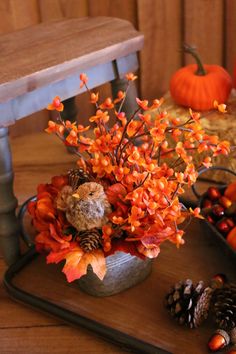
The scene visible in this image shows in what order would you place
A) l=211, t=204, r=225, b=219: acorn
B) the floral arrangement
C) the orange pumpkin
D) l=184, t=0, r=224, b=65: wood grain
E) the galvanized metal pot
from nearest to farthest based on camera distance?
the floral arrangement, the galvanized metal pot, l=211, t=204, r=225, b=219: acorn, the orange pumpkin, l=184, t=0, r=224, b=65: wood grain

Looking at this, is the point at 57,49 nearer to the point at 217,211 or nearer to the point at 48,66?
the point at 48,66

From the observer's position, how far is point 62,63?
43.4 inches

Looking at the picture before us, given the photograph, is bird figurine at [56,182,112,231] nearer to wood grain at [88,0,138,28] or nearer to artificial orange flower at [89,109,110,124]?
artificial orange flower at [89,109,110,124]

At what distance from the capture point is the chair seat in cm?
104

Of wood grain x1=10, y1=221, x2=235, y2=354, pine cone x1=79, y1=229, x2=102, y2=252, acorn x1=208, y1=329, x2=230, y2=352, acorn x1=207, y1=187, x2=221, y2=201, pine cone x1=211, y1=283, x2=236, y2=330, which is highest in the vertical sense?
pine cone x1=79, y1=229, x2=102, y2=252

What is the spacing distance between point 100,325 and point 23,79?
45cm

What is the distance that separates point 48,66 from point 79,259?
37 cm

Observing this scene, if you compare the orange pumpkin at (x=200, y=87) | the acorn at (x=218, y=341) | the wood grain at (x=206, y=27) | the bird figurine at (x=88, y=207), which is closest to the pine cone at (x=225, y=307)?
the acorn at (x=218, y=341)

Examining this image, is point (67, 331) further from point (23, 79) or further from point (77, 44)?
point (77, 44)

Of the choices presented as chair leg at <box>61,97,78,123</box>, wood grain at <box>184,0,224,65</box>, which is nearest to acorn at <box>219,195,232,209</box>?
chair leg at <box>61,97,78,123</box>

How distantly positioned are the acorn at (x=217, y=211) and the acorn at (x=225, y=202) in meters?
0.01

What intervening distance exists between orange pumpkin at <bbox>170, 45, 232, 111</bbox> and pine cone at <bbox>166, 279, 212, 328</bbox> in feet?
2.03

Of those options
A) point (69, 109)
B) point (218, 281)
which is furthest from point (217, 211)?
point (69, 109)

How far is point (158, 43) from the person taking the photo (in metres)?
1.79
